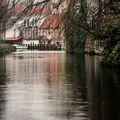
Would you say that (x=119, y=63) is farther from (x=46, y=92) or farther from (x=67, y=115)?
(x=67, y=115)

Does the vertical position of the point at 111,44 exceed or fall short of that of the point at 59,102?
it exceeds it

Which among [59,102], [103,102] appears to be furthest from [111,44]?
[59,102]

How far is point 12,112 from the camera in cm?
1252

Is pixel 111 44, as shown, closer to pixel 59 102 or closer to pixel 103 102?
pixel 103 102

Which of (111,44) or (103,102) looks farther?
(111,44)

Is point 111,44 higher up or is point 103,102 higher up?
point 111,44

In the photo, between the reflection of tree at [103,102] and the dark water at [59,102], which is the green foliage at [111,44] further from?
the dark water at [59,102]

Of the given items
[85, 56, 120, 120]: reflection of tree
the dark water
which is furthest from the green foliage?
the dark water

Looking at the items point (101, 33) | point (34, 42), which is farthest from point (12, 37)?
point (101, 33)

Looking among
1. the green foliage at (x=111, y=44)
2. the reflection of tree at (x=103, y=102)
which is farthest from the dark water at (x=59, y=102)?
the green foliage at (x=111, y=44)

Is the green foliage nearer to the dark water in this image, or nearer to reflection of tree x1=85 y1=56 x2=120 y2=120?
reflection of tree x1=85 y1=56 x2=120 y2=120

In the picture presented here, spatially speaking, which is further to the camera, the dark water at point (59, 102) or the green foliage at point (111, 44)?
the green foliage at point (111, 44)

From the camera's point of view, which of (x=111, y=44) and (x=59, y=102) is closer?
(x=59, y=102)

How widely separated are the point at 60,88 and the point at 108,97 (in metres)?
3.53
